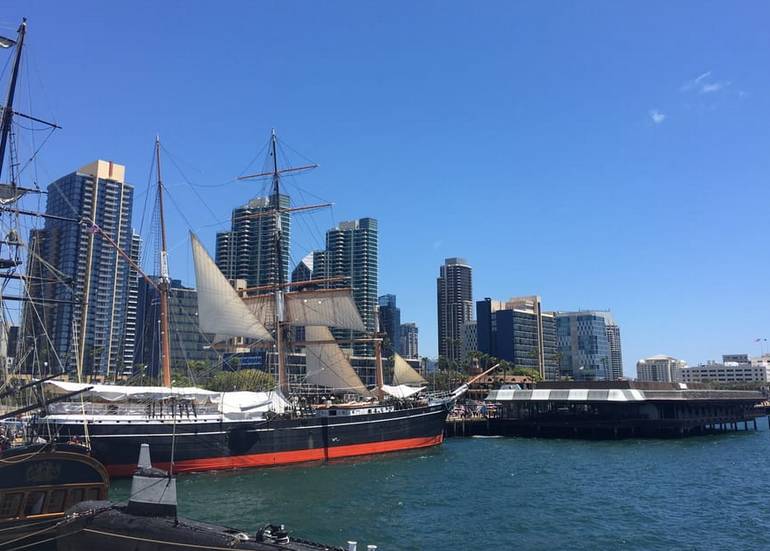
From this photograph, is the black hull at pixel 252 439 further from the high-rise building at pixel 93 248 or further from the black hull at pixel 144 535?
the high-rise building at pixel 93 248

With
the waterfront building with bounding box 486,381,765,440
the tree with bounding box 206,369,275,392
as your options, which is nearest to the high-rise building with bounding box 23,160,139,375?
the tree with bounding box 206,369,275,392

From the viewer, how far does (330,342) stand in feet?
236

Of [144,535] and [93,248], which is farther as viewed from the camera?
[93,248]

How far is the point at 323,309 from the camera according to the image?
7375 centimetres

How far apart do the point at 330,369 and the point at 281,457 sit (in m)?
17.6

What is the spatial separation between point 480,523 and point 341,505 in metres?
8.83

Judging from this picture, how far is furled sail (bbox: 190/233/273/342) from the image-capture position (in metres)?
64.8

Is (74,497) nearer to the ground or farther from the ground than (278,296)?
nearer to the ground

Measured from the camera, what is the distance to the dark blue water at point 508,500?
29.8 m

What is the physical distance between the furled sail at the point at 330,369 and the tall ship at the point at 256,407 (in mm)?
119

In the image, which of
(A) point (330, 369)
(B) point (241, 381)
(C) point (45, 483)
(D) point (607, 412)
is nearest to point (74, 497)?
(C) point (45, 483)

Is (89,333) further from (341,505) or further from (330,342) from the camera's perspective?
(341,505)

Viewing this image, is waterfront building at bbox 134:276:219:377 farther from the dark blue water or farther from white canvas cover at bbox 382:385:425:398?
the dark blue water

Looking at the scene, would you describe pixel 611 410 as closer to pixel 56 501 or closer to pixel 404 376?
pixel 404 376
